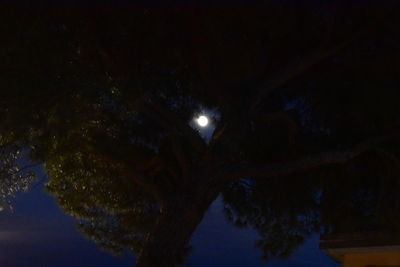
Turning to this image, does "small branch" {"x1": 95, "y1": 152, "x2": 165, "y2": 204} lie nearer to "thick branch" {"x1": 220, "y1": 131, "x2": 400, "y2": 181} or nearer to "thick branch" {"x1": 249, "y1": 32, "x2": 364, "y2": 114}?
"thick branch" {"x1": 220, "y1": 131, "x2": 400, "y2": 181}

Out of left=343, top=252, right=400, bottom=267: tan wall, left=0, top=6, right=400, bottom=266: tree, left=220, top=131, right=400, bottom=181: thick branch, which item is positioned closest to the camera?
left=0, top=6, right=400, bottom=266: tree

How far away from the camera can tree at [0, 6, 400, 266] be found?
8.03 metres

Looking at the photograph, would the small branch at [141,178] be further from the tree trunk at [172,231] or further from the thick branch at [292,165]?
the thick branch at [292,165]

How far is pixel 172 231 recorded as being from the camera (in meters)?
9.38

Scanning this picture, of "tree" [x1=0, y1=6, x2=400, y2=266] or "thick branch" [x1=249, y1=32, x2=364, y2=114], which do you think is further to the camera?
"thick branch" [x1=249, y1=32, x2=364, y2=114]

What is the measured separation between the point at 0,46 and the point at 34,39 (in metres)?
0.39

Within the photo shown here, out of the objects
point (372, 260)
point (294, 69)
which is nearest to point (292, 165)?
point (294, 69)

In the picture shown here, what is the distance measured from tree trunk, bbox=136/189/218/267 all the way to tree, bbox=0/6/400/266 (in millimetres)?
19

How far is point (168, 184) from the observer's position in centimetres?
1074

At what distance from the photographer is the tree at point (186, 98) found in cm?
803

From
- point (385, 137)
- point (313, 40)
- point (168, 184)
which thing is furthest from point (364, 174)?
point (168, 184)

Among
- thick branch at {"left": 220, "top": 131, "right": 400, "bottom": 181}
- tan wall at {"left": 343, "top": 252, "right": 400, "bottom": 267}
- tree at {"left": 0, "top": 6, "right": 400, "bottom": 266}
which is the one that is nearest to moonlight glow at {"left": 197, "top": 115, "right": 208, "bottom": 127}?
tree at {"left": 0, "top": 6, "right": 400, "bottom": 266}

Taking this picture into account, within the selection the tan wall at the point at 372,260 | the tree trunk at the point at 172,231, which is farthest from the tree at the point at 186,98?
the tan wall at the point at 372,260

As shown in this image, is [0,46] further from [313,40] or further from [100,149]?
[313,40]
